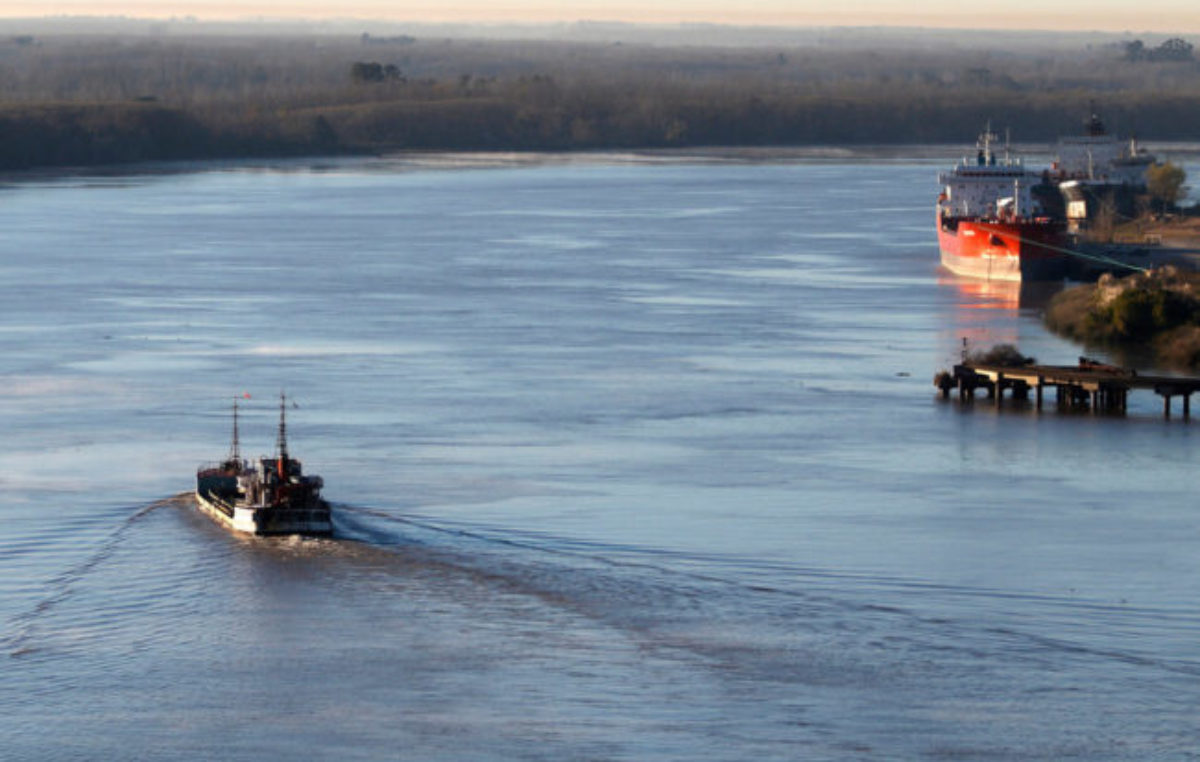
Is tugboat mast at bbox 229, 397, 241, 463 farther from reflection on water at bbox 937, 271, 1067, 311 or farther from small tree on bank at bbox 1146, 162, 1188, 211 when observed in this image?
small tree on bank at bbox 1146, 162, 1188, 211

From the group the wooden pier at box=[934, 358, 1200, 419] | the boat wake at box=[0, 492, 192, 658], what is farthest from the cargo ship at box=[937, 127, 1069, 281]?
the boat wake at box=[0, 492, 192, 658]

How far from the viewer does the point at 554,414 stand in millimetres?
28531

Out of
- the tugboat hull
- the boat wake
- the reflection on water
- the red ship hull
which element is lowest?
the boat wake

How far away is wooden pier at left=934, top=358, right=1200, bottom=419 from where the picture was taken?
2961 cm

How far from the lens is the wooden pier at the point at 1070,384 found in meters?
29.6

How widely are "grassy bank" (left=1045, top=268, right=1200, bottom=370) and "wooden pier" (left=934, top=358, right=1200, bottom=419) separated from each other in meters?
4.26

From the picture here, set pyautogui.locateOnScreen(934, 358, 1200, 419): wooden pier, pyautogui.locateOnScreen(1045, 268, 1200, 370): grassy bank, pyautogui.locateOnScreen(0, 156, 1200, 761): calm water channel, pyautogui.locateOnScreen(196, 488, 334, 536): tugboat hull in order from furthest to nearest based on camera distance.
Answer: pyautogui.locateOnScreen(1045, 268, 1200, 370): grassy bank
pyautogui.locateOnScreen(934, 358, 1200, 419): wooden pier
pyautogui.locateOnScreen(196, 488, 334, 536): tugboat hull
pyautogui.locateOnScreen(0, 156, 1200, 761): calm water channel

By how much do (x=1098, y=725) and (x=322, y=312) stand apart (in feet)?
86.2

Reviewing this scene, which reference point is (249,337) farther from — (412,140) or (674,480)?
(412,140)

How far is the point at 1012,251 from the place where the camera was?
49.2m

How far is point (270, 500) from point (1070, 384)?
12.9 m

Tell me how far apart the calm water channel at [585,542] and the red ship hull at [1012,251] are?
5363mm

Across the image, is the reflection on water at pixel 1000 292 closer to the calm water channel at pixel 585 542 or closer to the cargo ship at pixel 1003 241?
the cargo ship at pixel 1003 241

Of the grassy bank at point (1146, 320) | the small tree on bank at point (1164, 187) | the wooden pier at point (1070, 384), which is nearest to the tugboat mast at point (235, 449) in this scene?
the wooden pier at point (1070, 384)
